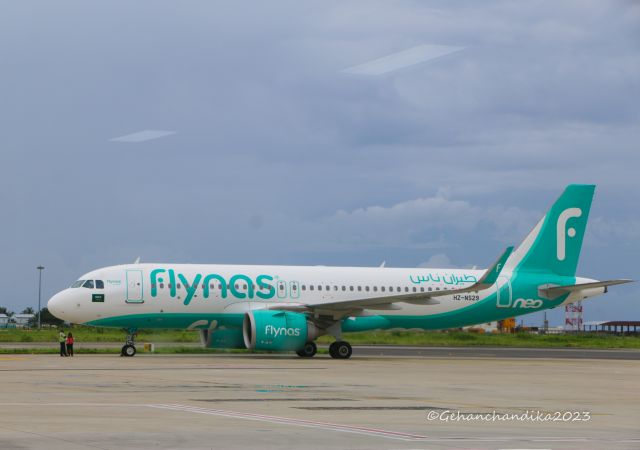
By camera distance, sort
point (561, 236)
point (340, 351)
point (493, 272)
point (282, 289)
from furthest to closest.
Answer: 1. point (561, 236)
2. point (282, 289)
3. point (340, 351)
4. point (493, 272)

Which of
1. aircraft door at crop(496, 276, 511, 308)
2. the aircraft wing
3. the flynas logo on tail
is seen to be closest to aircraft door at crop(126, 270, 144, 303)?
the aircraft wing

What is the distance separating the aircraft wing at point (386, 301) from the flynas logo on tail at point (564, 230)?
9044mm

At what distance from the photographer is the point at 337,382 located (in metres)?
25.1

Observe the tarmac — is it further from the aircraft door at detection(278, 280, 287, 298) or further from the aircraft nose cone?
the aircraft door at detection(278, 280, 287, 298)

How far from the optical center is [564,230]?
154 feet

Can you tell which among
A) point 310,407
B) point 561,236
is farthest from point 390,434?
point 561,236

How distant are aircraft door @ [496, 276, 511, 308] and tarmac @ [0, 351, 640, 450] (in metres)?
13.2

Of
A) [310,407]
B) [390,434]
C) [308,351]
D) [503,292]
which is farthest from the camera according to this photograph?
[503,292]

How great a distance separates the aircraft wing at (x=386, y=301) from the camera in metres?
37.7

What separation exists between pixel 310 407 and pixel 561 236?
3087 cm

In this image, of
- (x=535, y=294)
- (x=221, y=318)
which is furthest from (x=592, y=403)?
(x=535, y=294)

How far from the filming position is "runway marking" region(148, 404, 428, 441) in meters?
14.1

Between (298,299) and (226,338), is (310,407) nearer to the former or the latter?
(226,338)

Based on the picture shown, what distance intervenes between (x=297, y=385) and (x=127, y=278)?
17.2 metres
